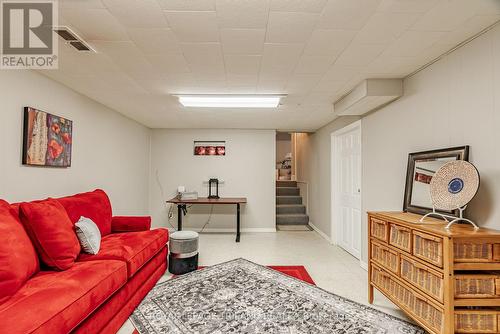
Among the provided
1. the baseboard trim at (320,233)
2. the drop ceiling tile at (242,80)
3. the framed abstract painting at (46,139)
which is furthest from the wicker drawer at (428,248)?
the framed abstract painting at (46,139)

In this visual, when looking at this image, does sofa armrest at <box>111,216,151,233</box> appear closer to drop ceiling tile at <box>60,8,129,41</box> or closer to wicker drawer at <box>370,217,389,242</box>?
drop ceiling tile at <box>60,8,129,41</box>

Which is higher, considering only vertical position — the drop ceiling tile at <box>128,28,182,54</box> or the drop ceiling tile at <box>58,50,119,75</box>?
the drop ceiling tile at <box>128,28,182,54</box>

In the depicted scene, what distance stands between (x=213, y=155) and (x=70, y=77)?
3.17m

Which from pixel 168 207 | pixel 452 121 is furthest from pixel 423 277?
pixel 168 207

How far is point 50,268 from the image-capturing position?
1.93 metres

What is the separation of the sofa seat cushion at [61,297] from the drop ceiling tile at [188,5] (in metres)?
1.93

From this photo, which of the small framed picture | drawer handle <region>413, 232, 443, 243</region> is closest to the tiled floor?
drawer handle <region>413, 232, 443, 243</region>

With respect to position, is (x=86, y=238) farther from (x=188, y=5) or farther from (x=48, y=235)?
(x=188, y=5)

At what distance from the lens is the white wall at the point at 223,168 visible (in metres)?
5.48

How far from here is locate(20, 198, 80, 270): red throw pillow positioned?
6.13 feet

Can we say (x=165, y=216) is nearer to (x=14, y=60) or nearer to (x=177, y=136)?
(x=177, y=136)

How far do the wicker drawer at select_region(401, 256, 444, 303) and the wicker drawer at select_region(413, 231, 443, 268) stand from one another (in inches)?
2.8

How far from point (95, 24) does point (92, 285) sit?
185 centimetres

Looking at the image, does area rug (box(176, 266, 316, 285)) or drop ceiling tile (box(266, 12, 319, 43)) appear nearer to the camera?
drop ceiling tile (box(266, 12, 319, 43))
